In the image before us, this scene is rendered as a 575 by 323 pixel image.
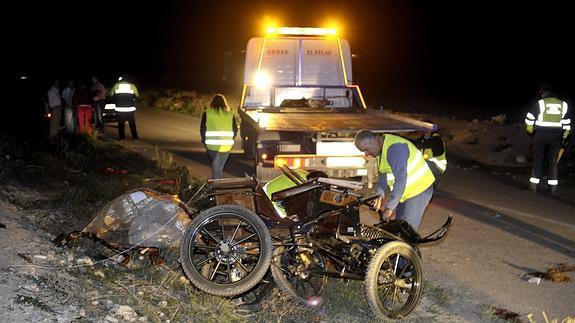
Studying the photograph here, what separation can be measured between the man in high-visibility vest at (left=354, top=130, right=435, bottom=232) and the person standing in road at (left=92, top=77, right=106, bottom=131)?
12482mm

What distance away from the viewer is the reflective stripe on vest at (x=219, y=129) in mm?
9500

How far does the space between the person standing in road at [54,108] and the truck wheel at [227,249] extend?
37.9 ft

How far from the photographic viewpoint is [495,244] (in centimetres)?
792

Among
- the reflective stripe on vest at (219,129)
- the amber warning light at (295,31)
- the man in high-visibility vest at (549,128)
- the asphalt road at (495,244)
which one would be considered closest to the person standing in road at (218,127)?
the reflective stripe on vest at (219,129)

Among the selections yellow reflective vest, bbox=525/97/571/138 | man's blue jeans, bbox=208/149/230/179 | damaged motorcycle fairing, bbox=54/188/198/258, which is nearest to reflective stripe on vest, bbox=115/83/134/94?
man's blue jeans, bbox=208/149/230/179

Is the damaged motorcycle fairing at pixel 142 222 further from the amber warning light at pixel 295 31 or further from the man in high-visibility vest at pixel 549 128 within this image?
the amber warning light at pixel 295 31

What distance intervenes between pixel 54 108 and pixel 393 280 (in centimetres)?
1245

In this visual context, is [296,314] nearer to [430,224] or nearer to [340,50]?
[430,224]

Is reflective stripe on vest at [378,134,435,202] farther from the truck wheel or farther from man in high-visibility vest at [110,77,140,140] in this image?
man in high-visibility vest at [110,77,140,140]

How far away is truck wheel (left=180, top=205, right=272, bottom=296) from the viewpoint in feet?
16.5

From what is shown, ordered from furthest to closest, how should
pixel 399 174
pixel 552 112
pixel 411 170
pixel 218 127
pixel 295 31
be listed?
pixel 295 31 → pixel 552 112 → pixel 218 127 → pixel 411 170 → pixel 399 174

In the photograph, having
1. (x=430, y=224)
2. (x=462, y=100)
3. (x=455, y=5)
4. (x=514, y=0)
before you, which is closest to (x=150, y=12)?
(x=455, y=5)

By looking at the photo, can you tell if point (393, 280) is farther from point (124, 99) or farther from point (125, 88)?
point (125, 88)

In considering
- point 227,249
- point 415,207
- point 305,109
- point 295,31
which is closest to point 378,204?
point 415,207
